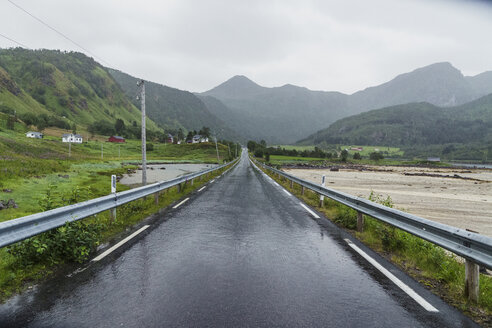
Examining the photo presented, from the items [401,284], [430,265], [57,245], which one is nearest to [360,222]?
[430,265]

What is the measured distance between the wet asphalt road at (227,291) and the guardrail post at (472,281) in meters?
0.53

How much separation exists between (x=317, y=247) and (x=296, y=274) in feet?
5.70

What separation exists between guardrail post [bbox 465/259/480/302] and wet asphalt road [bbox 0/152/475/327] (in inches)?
20.9

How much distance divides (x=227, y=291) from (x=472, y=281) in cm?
342

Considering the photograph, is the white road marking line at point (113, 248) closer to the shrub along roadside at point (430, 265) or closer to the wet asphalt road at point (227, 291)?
the wet asphalt road at point (227, 291)

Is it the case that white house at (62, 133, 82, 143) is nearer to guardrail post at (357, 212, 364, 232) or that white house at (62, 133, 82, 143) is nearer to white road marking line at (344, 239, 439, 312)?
guardrail post at (357, 212, 364, 232)

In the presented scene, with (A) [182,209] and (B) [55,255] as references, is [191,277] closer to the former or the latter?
(B) [55,255]

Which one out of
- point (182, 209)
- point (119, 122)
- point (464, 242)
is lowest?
point (182, 209)

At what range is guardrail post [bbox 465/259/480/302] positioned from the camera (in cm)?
399

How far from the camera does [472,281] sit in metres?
4.07

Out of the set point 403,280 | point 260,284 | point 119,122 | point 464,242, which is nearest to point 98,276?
point 260,284

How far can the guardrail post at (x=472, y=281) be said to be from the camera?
13.1 ft

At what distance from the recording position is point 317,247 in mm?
6254

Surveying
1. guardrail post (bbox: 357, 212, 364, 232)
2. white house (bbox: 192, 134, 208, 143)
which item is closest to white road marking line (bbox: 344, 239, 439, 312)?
guardrail post (bbox: 357, 212, 364, 232)
